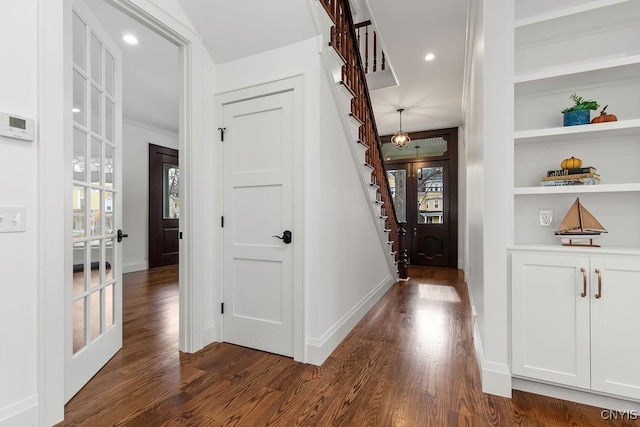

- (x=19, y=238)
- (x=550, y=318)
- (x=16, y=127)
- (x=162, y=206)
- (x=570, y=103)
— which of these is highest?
(x=570, y=103)

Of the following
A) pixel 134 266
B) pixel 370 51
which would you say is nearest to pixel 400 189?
pixel 370 51

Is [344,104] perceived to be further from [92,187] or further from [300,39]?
[92,187]

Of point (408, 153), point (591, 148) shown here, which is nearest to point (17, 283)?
point (591, 148)

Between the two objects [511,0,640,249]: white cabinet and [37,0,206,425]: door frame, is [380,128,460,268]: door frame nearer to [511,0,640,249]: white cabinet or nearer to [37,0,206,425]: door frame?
[511,0,640,249]: white cabinet

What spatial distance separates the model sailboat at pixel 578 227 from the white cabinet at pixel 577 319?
140mm

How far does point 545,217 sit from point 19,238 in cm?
291

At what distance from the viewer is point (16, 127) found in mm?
1344

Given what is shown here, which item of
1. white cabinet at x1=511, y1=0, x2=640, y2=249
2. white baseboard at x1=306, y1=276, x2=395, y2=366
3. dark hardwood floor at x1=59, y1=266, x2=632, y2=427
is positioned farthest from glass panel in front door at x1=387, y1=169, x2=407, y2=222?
white cabinet at x1=511, y1=0, x2=640, y2=249

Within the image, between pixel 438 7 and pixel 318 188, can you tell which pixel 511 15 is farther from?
pixel 318 188

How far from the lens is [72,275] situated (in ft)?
5.62

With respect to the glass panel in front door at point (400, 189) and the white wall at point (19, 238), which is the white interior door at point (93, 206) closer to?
the white wall at point (19, 238)

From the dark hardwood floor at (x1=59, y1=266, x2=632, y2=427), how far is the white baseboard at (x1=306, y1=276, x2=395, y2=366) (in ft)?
0.19

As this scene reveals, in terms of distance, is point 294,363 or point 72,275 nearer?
point 72,275

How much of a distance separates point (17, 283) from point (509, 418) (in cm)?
253
